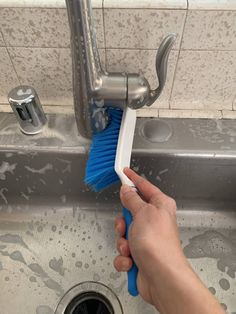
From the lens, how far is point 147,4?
458 millimetres

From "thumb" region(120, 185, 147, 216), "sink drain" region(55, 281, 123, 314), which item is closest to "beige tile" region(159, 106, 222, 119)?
"thumb" region(120, 185, 147, 216)

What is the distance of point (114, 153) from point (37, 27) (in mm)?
238

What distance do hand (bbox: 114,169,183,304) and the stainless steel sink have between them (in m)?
0.13

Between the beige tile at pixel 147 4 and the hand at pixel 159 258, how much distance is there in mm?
247

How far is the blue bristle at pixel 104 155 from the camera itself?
0.51 m

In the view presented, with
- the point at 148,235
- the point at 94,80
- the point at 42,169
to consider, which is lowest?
the point at 42,169

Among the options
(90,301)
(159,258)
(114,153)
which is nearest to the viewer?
(159,258)

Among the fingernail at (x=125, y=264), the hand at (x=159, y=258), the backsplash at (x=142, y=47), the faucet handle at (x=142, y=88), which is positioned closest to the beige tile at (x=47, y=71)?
the backsplash at (x=142, y=47)

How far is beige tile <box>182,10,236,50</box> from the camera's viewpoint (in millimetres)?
466

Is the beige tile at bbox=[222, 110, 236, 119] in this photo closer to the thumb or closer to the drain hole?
the thumb

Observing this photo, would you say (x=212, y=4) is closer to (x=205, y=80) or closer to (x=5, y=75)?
(x=205, y=80)

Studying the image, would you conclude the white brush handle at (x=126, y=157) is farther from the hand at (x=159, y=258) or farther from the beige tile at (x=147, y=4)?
the beige tile at (x=147, y=4)

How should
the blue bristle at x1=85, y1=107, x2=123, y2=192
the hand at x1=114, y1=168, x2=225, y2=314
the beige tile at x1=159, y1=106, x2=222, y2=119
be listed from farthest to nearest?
the beige tile at x1=159, y1=106, x2=222, y2=119 → the blue bristle at x1=85, y1=107, x2=123, y2=192 → the hand at x1=114, y1=168, x2=225, y2=314

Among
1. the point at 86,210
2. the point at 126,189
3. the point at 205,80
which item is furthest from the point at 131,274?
the point at 205,80
